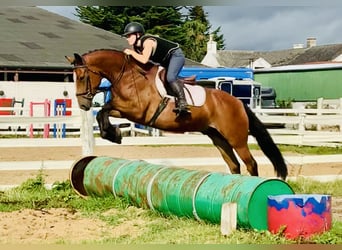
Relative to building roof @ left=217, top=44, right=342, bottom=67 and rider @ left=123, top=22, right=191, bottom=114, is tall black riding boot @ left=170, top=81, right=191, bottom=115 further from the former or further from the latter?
building roof @ left=217, top=44, right=342, bottom=67

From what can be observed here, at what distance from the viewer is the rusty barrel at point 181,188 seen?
224 inches

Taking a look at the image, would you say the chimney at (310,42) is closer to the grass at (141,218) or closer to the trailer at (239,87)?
the trailer at (239,87)

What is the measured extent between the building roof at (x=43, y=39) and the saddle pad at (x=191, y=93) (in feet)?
55.3

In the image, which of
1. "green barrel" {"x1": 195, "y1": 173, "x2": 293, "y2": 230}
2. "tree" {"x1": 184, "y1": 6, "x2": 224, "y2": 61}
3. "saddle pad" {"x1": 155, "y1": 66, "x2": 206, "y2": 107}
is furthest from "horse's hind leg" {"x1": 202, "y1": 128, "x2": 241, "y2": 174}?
"tree" {"x1": 184, "y1": 6, "x2": 224, "y2": 61}

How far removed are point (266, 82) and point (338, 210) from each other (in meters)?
25.0

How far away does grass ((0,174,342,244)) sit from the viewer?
212 inches

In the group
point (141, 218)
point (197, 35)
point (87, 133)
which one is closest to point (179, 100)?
point (141, 218)

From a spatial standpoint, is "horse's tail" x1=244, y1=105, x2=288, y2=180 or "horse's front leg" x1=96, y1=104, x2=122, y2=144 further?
"horse's tail" x1=244, y1=105, x2=288, y2=180

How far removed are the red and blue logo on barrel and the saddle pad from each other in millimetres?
2356

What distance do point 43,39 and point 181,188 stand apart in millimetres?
22513

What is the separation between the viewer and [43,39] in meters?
27.8

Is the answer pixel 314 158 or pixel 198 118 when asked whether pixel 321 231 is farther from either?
pixel 314 158

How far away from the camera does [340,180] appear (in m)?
9.43

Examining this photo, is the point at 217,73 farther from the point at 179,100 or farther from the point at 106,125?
the point at 106,125
